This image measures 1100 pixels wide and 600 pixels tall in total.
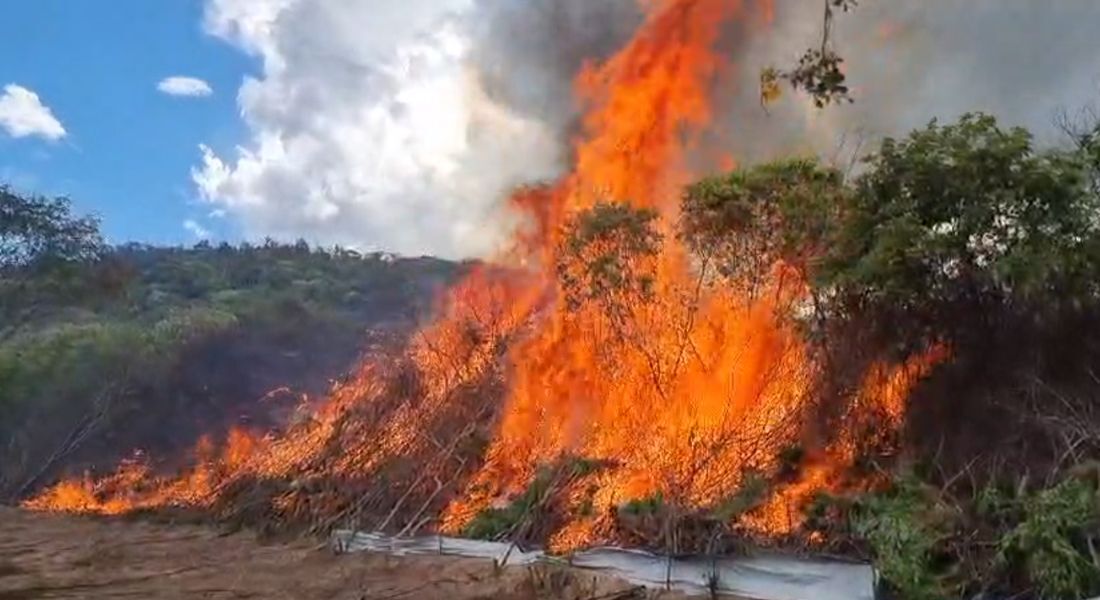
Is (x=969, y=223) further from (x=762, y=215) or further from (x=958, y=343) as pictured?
(x=762, y=215)

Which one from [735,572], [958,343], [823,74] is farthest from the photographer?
[958,343]

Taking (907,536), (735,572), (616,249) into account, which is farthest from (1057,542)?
(616,249)

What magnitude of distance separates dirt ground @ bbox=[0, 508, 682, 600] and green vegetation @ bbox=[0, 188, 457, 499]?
8.79 meters

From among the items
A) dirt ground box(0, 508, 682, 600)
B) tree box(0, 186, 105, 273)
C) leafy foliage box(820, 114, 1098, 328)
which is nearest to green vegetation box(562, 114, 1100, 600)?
leafy foliage box(820, 114, 1098, 328)

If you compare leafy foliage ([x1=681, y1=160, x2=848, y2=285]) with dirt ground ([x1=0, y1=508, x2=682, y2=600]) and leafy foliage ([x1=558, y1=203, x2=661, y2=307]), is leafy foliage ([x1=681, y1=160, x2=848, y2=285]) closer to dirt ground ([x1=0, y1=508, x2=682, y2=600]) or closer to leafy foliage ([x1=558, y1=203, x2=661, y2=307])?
leafy foliage ([x1=558, y1=203, x2=661, y2=307])

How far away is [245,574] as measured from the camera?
1387cm

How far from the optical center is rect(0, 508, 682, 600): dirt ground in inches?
475

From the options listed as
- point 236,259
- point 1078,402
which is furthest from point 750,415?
point 236,259

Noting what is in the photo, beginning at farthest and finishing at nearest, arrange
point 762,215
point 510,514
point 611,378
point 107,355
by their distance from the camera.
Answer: point 107,355 → point 611,378 → point 510,514 → point 762,215

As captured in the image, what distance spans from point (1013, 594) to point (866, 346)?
403cm

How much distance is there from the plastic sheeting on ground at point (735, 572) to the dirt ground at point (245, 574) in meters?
0.25

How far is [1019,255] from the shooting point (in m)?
11.3

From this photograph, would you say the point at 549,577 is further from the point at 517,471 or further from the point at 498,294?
the point at 498,294

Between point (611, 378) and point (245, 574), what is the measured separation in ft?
21.3
